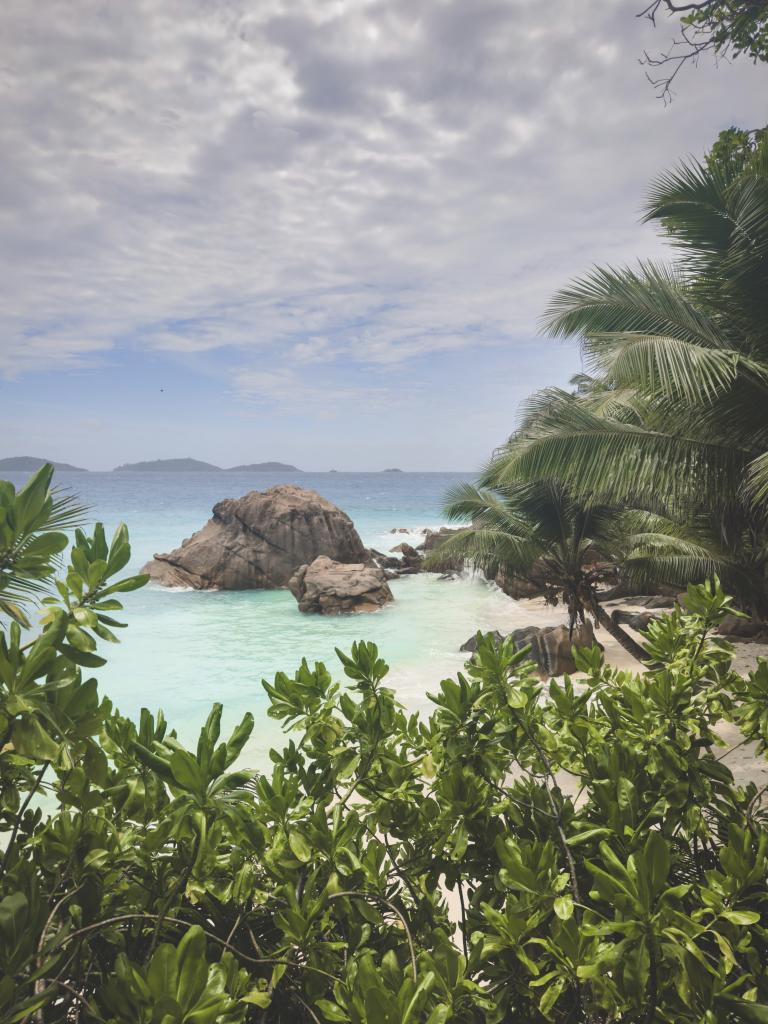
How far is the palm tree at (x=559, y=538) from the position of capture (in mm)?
10945

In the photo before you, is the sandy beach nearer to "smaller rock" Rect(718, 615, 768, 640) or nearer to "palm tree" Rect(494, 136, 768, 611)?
"smaller rock" Rect(718, 615, 768, 640)

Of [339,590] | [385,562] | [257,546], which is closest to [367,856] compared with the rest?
[339,590]

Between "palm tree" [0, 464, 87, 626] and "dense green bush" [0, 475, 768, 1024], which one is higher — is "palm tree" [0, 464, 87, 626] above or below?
above

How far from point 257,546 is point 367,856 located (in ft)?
84.5

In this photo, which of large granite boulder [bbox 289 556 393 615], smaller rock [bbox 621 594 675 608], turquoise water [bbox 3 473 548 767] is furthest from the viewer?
large granite boulder [bbox 289 556 393 615]

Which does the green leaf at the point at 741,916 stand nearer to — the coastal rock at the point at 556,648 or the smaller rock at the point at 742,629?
the coastal rock at the point at 556,648

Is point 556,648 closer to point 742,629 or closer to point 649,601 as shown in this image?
point 742,629

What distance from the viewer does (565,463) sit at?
6863 millimetres

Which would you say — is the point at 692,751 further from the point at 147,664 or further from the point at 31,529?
the point at 147,664

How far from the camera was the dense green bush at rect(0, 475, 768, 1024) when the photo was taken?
115 cm

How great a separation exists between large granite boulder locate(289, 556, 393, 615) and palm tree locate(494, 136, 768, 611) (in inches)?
575

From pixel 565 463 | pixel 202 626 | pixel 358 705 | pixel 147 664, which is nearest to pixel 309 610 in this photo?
pixel 202 626

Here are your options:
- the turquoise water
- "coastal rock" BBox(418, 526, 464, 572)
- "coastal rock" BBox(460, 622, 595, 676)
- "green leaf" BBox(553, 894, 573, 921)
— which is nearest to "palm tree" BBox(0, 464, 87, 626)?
"green leaf" BBox(553, 894, 573, 921)

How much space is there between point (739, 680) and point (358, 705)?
1.25 m
